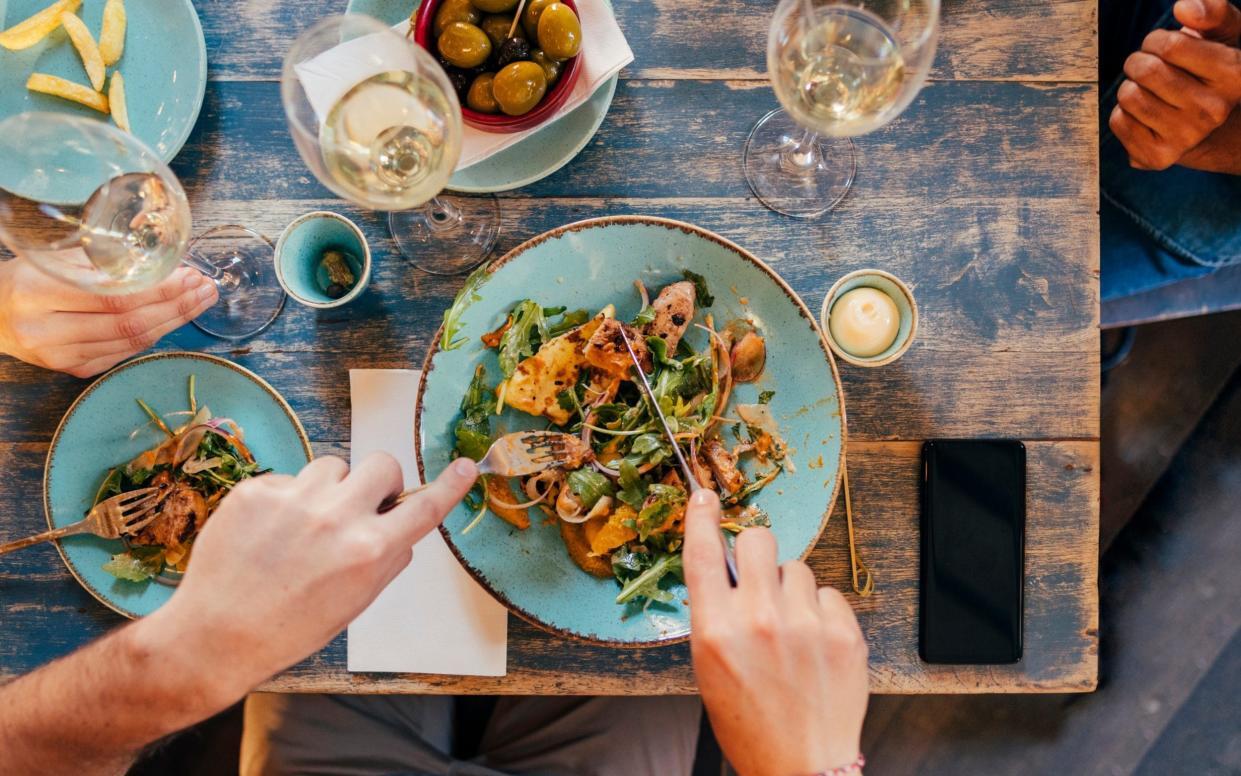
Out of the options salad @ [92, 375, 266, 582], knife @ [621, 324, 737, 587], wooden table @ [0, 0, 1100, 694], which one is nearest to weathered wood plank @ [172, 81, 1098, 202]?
wooden table @ [0, 0, 1100, 694]

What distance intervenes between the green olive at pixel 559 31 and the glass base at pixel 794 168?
381mm

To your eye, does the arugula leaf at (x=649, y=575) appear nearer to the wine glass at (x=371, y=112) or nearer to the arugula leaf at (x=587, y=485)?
the arugula leaf at (x=587, y=485)

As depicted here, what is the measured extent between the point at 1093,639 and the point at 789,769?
30.4 inches

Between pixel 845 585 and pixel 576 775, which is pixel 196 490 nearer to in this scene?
pixel 576 775

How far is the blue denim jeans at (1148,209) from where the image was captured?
1.62 metres

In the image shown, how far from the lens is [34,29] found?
1378 mm

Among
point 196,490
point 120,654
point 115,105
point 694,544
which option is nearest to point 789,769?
point 694,544

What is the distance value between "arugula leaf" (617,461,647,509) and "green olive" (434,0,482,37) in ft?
2.44

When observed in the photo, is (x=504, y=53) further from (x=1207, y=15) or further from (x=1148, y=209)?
(x=1148, y=209)

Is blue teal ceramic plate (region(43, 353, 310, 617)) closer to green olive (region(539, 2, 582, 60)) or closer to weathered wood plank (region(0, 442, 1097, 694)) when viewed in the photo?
weathered wood plank (region(0, 442, 1097, 694))

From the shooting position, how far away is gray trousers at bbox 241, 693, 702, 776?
1820 mm

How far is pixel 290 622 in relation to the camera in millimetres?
1103

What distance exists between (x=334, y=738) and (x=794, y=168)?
153 cm

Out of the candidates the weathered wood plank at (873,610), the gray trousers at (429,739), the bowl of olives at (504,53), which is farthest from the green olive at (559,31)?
the gray trousers at (429,739)
